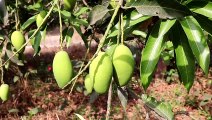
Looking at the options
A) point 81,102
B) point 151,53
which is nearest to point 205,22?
point 151,53

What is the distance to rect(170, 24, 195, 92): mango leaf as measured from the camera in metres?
0.87

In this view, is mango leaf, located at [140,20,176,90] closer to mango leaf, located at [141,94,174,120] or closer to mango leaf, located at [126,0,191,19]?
mango leaf, located at [126,0,191,19]

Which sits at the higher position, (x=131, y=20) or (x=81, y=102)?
(x=131, y=20)

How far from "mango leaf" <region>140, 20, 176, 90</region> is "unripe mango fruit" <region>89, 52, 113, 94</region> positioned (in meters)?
0.19

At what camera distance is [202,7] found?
869 millimetres

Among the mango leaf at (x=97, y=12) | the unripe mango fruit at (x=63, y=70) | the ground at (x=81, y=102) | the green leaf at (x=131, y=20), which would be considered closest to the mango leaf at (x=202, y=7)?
the green leaf at (x=131, y=20)

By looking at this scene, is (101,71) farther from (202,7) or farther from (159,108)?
(159,108)

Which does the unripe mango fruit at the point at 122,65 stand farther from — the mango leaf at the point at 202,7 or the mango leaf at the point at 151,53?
the mango leaf at the point at 202,7

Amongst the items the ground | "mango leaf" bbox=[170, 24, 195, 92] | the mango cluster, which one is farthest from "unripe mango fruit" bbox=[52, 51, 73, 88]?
the ground

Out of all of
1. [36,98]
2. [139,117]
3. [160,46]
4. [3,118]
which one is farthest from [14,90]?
[160,46]

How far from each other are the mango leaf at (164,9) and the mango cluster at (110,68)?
0.11m

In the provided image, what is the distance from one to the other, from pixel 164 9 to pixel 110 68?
19cm

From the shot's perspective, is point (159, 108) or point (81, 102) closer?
point (159, 108)

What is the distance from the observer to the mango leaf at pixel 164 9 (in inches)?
28.2
